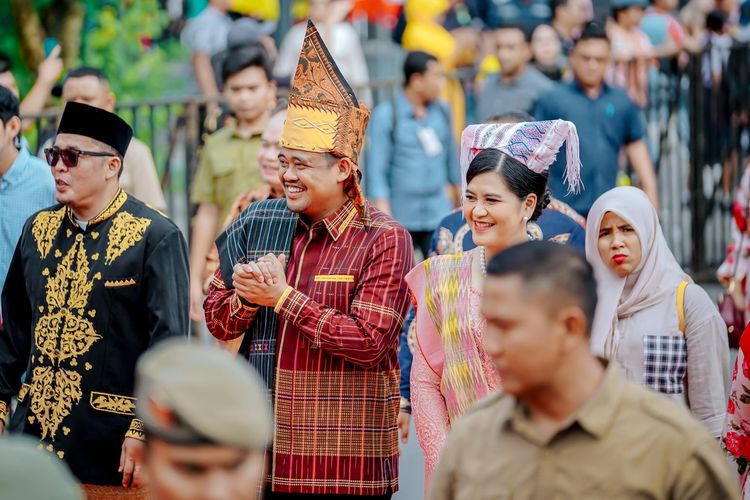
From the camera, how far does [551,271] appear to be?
3.71 metres

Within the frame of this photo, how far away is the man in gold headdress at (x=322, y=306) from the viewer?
5461 millimetres

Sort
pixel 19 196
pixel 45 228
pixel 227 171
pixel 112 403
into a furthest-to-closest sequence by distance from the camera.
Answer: pixel 227 171, pixel 19 196, pixel 45 228, pixel 112 403

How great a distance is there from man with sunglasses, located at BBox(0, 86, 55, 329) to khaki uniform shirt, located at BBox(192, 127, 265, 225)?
62.6 inches

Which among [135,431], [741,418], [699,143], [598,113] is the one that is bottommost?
[135,431]

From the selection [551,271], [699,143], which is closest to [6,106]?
[551,271]

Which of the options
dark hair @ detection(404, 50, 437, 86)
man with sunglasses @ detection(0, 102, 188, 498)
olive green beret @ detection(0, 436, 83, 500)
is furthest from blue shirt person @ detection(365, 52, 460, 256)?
olive green beret @ detection(0, 436, 83, 500)

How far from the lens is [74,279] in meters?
5.84

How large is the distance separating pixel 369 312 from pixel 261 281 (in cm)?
43

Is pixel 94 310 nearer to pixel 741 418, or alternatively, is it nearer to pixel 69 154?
pixel 69 154

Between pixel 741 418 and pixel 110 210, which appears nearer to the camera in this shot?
pixel 741 418

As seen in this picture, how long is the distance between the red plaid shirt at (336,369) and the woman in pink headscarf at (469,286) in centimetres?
15

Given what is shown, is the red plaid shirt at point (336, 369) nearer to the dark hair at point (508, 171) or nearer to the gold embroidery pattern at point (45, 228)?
the dark hair at point (508, 171)

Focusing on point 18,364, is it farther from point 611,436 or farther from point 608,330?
point 611,436

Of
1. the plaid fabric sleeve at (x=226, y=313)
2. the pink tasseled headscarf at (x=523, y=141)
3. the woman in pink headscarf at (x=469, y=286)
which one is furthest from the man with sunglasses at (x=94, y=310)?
the pink tasseled headscarf at (x=523, y=141)
